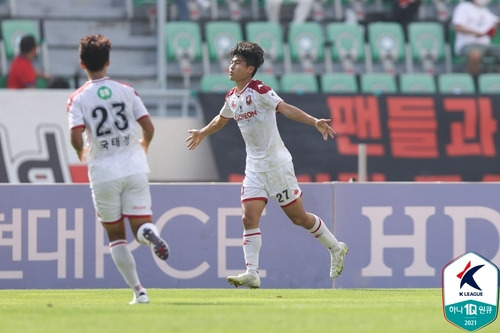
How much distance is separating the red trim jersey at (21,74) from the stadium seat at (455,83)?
6.04 meters

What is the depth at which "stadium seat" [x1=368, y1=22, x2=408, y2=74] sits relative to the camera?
1955 cm

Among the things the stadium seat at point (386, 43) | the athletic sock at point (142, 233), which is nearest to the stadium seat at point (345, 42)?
the stadium seat at point (386, 43)

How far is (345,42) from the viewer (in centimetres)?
1934

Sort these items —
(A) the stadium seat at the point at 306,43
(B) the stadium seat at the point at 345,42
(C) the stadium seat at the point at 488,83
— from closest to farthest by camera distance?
(C) the stadium seat at the point at 488,83 < (A) the stadium seat at the point at 306,43 < (B) the stadium seat at the point at 345,42

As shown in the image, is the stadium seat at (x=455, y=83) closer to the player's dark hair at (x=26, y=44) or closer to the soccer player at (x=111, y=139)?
the player's dark hair at (x=26, y=44)

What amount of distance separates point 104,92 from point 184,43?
9.67m

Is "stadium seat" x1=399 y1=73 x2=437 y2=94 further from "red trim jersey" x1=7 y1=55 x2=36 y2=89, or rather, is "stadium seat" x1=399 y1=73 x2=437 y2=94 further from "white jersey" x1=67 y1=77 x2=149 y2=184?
"white jersey" x1=67 y1=77 x2=149 y2=184

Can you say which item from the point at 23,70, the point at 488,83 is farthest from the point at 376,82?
the point at 23,70

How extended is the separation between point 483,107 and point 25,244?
24.2 feet

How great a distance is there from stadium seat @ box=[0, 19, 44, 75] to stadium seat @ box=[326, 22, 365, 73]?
4.52 m

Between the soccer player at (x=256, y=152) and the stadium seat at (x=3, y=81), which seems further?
the stadium seat at (x=3, y=81)

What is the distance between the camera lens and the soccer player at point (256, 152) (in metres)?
10.7

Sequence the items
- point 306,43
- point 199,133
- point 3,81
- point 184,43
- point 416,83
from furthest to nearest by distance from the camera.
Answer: point 306,43, point 184,43, point 416,83, point 3,81, point 199,133

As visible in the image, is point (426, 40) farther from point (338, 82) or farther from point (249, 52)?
point (249, 52)
